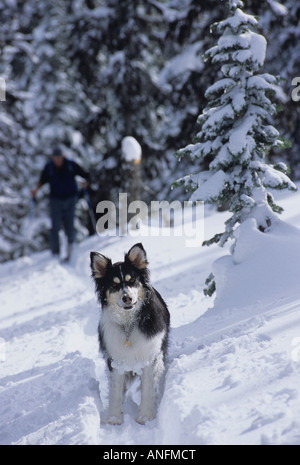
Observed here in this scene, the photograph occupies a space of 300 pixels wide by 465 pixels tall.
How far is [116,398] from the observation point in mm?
4219

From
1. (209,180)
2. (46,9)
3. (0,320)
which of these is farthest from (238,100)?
(46,9)

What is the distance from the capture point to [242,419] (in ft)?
10.9

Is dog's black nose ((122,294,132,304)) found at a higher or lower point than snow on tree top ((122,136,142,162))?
higher

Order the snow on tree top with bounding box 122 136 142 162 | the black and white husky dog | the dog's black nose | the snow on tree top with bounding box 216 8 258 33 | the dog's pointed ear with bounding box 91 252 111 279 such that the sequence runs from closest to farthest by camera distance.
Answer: the dog's black nose, the black and white husky dog, the dog's pointed ear with bounding box 91 252 111 279, the snow on tree top with bounding box 216 8 258 33, the snow on tree top with bounding box 122 136 142 162

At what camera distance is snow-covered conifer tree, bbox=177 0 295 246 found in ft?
19.7

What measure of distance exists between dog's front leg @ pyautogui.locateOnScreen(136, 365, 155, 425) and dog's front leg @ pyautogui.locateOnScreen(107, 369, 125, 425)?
0.65ft

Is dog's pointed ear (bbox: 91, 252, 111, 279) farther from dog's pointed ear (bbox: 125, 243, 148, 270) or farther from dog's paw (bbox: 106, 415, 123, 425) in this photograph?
dog's paw (bbox: 106, 415, 123, 425)

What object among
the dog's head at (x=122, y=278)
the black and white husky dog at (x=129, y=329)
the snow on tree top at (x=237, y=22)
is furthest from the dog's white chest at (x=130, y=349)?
the snow on tree top at (x=237, y=22)

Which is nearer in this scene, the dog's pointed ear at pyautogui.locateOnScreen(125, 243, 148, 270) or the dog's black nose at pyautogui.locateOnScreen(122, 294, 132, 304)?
the dog's black nose at pyautogui.locateOnScreen(122, 294, 132, 304)

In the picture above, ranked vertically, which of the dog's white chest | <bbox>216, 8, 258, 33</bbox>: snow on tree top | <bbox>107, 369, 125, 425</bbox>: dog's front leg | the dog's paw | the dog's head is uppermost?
<bbox>216, 8, 258, 33</bbox>: snow on tree top

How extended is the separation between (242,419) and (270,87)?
4.52 metres

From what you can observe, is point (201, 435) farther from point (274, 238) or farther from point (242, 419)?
point (274, 238)

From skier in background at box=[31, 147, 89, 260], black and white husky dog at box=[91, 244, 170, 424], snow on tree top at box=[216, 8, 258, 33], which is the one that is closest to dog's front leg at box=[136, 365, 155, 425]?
black and white husky dog at box=[91, 244, 170, 424]
